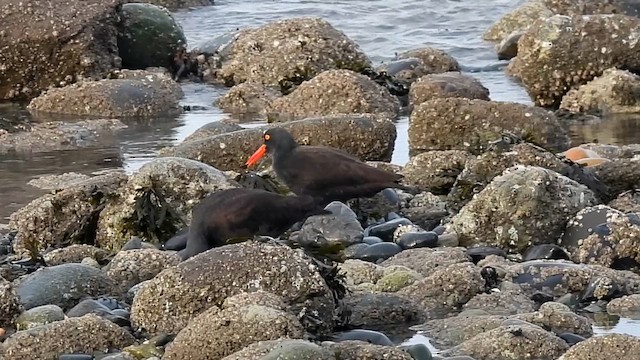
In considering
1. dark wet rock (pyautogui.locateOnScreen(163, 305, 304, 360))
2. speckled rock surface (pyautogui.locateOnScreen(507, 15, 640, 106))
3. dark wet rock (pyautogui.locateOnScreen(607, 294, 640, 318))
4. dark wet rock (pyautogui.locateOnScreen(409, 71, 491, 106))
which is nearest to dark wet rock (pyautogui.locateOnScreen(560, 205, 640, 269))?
dark wet rock (pyautogui.locateOnScreen(607, 294, 640, 318))

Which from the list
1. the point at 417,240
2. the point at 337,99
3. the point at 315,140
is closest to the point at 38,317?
the point at 417,240

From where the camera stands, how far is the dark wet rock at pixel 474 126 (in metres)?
10.3

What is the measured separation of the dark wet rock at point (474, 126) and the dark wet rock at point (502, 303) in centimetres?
421

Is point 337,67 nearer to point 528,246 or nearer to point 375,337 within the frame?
point 528,246

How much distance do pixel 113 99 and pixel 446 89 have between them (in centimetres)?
332

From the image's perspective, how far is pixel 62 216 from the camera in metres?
7.90

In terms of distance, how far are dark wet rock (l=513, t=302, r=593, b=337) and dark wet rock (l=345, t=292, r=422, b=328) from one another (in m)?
0.53

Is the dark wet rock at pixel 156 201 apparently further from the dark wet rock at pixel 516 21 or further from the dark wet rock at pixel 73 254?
the dark wet rock at pixel 516 21

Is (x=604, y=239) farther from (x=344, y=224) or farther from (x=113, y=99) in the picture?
(x=113, y=99)

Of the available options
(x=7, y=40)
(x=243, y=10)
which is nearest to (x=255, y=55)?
(x=7, y=40)

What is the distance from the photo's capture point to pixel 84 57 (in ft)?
46.9

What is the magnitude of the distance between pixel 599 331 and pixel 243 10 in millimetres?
16056

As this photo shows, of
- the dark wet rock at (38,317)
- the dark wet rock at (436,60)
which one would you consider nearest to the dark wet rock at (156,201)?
the dark wet rock at (38,317)

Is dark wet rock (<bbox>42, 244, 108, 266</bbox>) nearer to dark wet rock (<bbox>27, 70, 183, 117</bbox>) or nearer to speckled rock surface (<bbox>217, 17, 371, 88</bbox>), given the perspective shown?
dark wet rock (<bbox>27, 70, 183, 117</bbox>)
